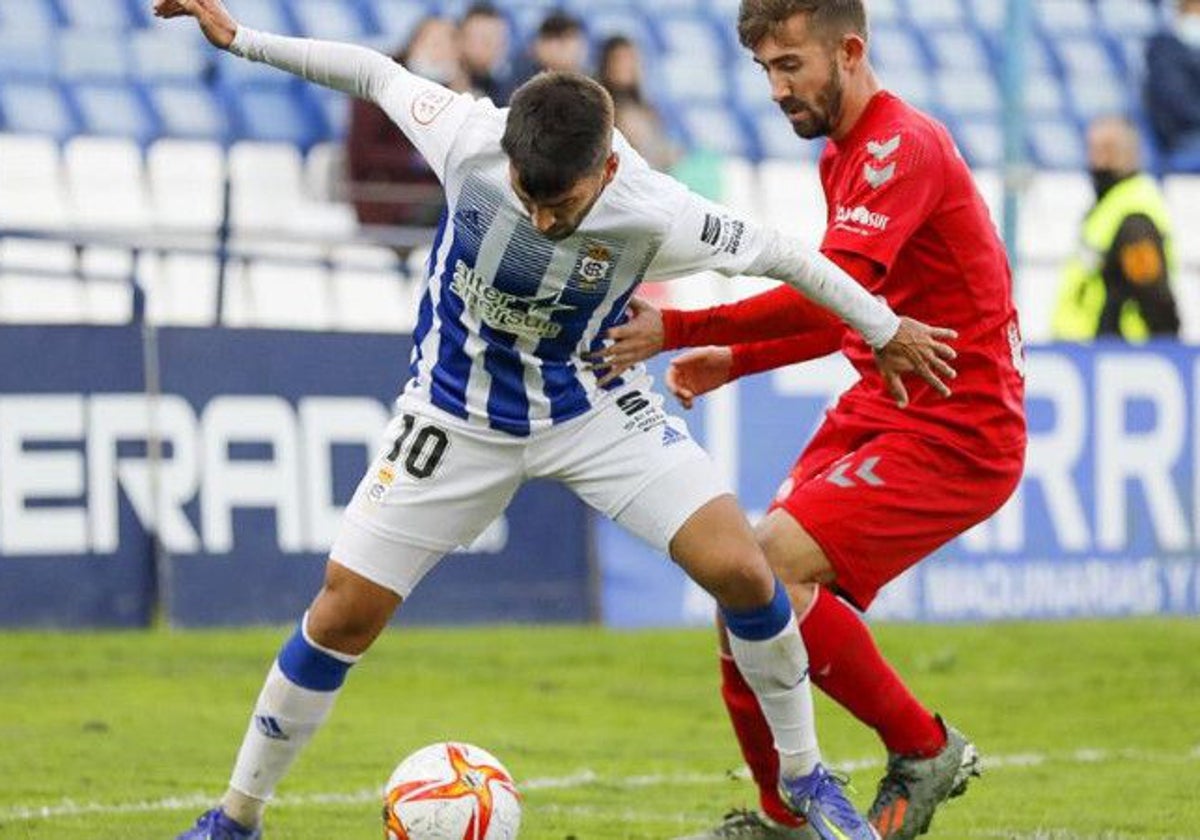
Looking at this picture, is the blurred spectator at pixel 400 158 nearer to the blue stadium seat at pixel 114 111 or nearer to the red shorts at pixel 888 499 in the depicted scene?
the blue stadium seat at pixel 114 111

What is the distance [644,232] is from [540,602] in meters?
6.72

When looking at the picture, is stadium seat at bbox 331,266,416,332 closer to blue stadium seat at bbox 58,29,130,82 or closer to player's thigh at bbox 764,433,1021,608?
A: blue stadium seat at bbox 58,29,130,82

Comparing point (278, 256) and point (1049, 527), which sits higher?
point (278, 256)

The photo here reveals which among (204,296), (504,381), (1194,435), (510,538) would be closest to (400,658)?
(510,538)

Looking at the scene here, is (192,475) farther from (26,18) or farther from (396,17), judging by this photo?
(396,17)

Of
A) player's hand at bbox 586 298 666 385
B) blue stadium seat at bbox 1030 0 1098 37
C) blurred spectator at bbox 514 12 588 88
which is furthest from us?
blue stadium seat at bbox 1030 0 1098 37

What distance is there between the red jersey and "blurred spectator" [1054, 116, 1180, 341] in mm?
8180

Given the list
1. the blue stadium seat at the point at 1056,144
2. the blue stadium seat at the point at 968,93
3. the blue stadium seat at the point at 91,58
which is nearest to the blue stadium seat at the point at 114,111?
the blue stadium seat at the point at 91,58

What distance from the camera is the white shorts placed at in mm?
6605

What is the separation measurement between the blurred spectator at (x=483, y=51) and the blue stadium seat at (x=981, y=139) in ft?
16.4

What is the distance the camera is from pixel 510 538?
1288 cm

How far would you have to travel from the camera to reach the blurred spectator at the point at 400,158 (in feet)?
47.9

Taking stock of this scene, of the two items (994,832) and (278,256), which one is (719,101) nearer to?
(278,256)

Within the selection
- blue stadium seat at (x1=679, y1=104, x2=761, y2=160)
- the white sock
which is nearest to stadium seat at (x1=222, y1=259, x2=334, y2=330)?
blue stadium seat at (x1=679, y1=104, x2=761, y2=160)
